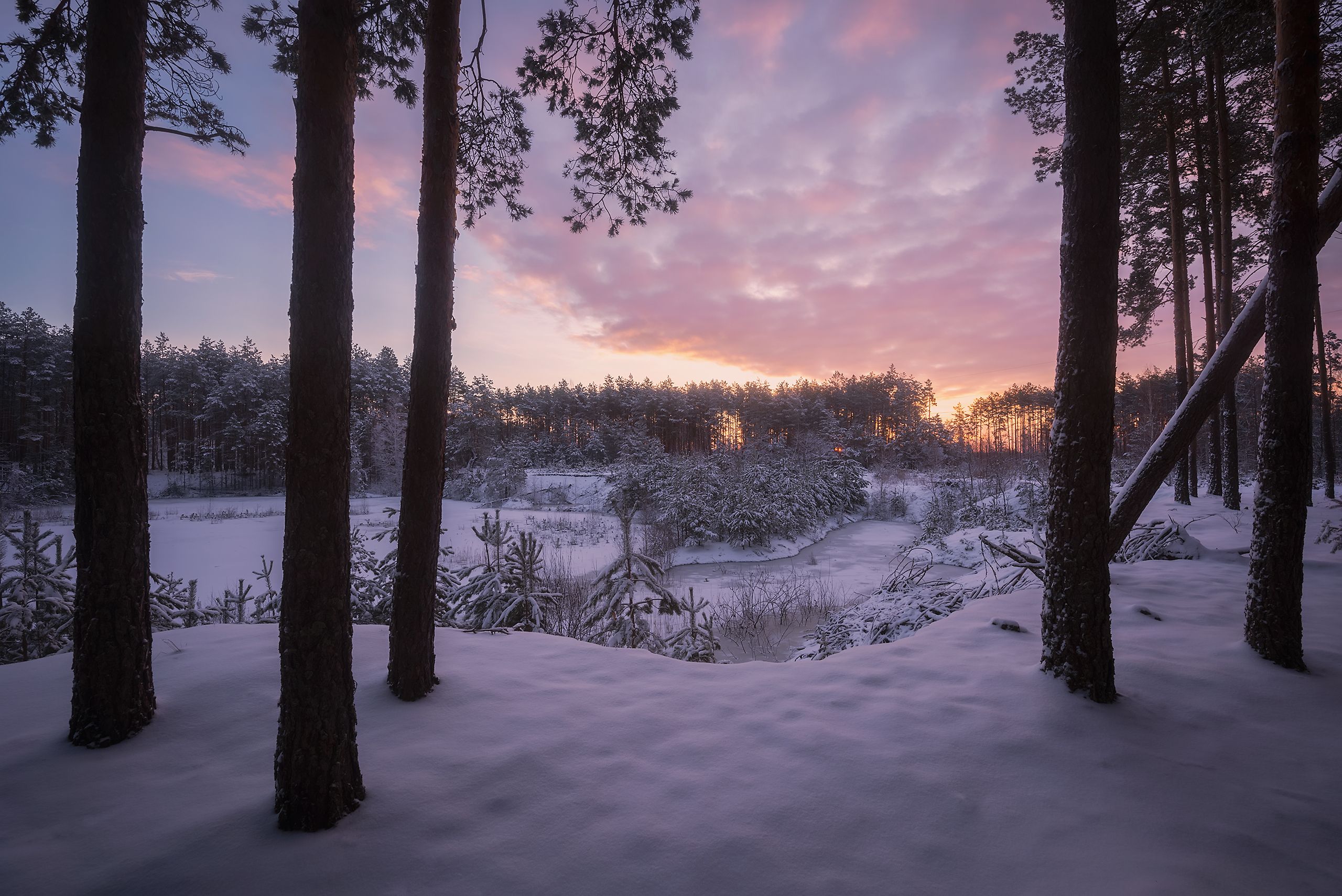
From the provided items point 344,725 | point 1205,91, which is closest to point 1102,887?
point 344,725

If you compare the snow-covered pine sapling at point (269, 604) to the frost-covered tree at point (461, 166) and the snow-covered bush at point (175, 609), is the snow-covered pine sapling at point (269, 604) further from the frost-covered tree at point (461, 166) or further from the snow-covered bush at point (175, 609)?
the frost-covered tree at point (461, 166)

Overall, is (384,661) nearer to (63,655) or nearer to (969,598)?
(63,655)

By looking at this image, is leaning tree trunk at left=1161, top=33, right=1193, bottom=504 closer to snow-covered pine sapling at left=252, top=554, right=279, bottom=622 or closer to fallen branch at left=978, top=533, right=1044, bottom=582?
fallen branch at left=978, top=533, right=1044, bottom=582

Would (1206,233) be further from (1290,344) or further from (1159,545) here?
(1290,344)

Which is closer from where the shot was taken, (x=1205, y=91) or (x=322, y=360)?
(x=322, y=360)

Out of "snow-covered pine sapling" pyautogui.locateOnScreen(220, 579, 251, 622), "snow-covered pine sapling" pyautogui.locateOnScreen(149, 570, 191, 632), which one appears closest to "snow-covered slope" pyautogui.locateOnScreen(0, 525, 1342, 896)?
"snow-covered pine sapling" pyautogui.locateOnScreen(149, 570, 191, 632)

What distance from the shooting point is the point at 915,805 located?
2043mm

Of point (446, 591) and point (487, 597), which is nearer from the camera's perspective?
point (487, 597)

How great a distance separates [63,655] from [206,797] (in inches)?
115

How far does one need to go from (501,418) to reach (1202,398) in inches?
2055

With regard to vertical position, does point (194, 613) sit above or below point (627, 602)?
above

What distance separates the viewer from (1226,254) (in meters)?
9.39

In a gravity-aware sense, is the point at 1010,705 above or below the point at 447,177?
below

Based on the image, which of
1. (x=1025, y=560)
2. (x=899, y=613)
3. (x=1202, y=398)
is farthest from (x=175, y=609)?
(x=1202, y=398)
